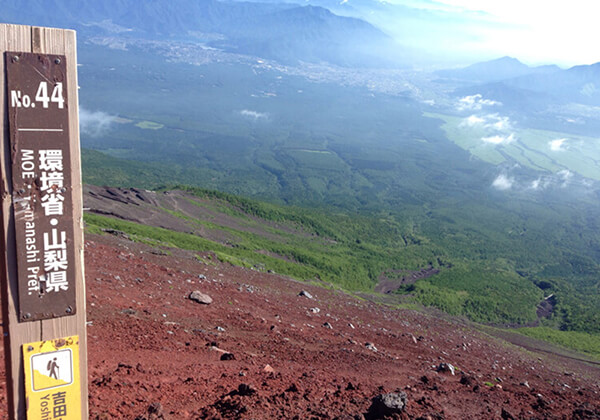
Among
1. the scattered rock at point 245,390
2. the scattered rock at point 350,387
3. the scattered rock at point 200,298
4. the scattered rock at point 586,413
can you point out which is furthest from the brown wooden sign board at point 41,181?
the scattered rock at point 200,298

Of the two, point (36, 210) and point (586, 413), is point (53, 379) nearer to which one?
point (36, 210)

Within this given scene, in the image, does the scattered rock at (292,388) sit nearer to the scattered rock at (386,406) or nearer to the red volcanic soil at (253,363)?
the red volcanic soil at (253,363)

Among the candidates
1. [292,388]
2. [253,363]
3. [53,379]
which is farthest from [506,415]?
[53,379]

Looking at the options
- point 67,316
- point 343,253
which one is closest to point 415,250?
point 343,253

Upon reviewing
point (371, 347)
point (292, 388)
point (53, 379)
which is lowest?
point (371, 347)

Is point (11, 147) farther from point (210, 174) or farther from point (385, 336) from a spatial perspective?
point (210, 174)

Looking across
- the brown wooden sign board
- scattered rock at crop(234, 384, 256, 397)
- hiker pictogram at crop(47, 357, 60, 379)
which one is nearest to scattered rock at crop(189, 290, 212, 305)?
scattered rock at crop(234, 384, 256, 397)
